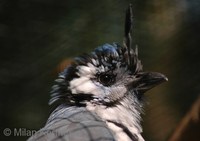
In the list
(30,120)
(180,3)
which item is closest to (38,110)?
(30,120)

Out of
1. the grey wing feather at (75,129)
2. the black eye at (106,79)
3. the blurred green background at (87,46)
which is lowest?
the grey wing feather at (75,129)

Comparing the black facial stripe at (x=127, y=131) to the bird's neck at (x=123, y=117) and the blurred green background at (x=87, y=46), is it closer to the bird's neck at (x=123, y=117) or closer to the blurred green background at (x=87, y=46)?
the bird's neck at (x=123, y=117)

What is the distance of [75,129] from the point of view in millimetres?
1375

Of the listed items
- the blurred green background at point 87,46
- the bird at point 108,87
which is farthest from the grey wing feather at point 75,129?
the blurred green background at point 87,46

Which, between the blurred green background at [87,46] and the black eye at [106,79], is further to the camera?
the black eye at [106,79]

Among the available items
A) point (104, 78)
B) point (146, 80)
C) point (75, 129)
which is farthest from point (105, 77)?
point (75, 129)

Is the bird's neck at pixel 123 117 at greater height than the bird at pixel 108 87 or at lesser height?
lesser

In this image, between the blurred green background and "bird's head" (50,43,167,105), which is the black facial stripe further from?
the blurred green background

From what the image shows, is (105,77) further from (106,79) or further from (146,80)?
(146,80)

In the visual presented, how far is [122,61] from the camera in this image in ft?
5.54

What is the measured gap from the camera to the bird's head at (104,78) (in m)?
1.62

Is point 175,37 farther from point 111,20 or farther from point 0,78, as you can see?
point 0,78

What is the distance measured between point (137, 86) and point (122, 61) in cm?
9

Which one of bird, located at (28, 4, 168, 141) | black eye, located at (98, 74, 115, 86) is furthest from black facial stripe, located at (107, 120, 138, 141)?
black eye, located at (98, 74, 115, 86)
